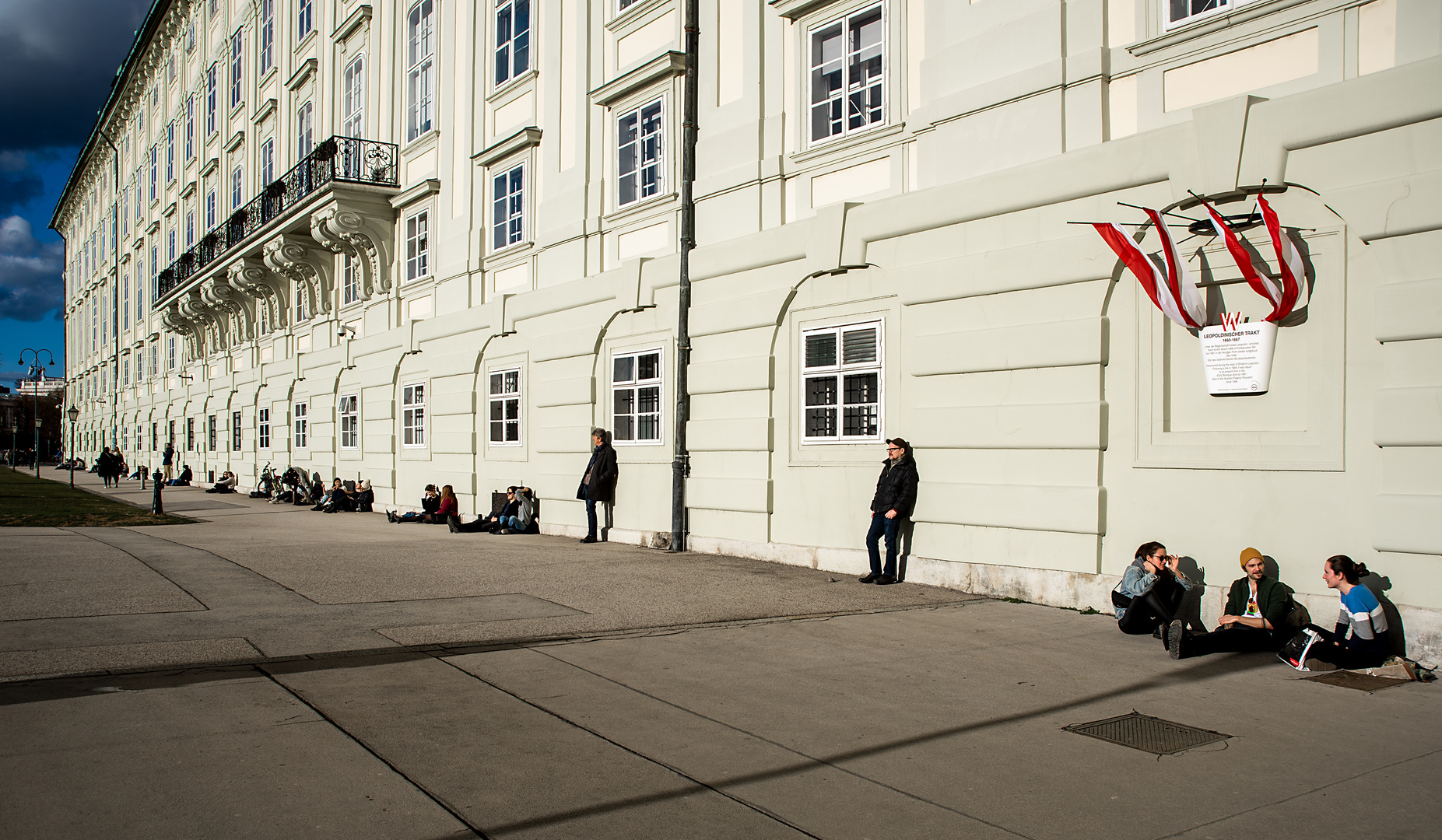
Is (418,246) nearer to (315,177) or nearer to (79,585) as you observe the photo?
(315,177)

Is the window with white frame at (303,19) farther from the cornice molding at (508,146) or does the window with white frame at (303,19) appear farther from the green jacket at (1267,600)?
the green jacket at (1267,600)

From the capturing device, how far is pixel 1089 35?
32.9 ft

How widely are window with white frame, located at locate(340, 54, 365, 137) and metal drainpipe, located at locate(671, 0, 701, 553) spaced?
13.8 meters

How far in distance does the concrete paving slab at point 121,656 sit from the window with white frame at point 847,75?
28.1ft

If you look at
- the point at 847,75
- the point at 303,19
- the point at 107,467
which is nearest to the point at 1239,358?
the point at 847,75

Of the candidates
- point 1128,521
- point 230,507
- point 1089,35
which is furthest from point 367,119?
point 1128,521

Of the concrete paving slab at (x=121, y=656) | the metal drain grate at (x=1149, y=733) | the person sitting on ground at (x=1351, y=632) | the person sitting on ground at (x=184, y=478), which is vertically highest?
the person sitting on ground at (x=1351, y=632)

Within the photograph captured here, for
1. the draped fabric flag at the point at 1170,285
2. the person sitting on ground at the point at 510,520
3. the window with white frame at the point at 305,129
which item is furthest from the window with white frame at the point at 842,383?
the window with white frame at the point at 305,129

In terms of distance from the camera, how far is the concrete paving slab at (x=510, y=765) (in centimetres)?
428

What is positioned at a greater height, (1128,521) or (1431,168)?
(1431,168)

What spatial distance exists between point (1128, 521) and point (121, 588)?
945cm

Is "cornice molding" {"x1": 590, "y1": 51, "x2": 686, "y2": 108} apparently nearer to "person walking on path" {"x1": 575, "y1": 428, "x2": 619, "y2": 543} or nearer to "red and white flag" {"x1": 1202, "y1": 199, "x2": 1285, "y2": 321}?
"person walking on path" {"x1": 575, "y1": 428, "x2": 619, "y2": 543}

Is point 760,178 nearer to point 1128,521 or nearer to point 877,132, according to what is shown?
point 877,132

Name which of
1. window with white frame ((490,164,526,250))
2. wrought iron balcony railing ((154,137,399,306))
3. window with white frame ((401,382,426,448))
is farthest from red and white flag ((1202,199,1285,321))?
wrought iron balcony railing ((154,137,399,306))
